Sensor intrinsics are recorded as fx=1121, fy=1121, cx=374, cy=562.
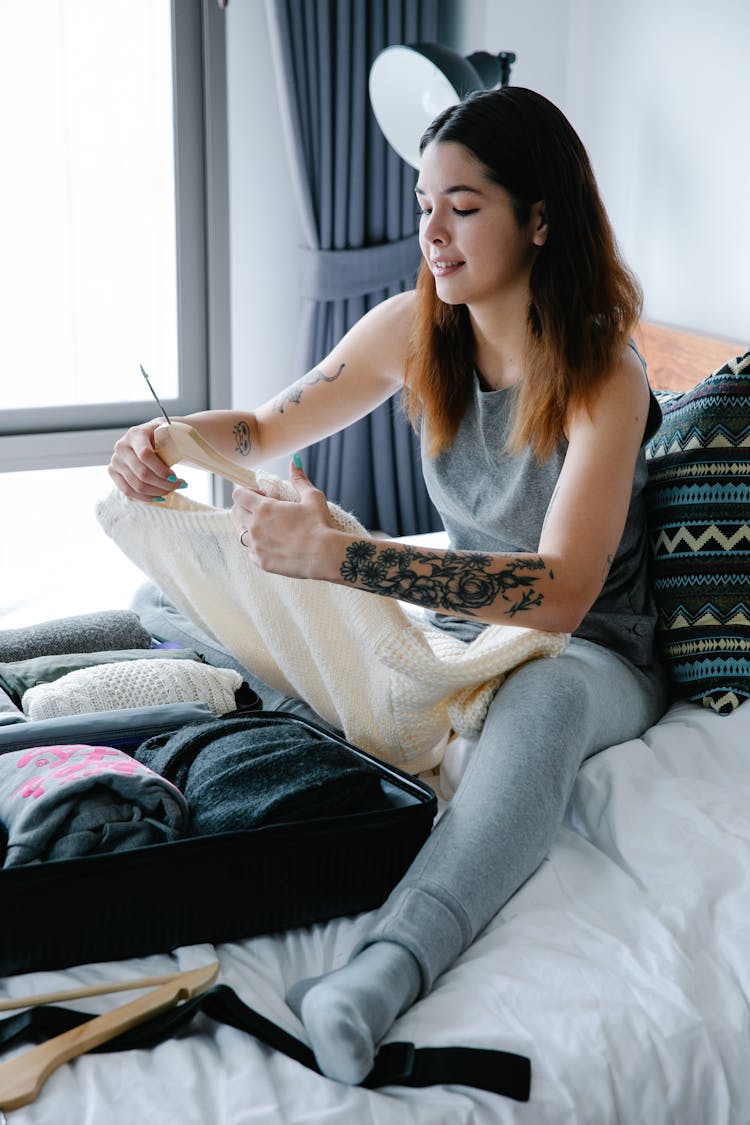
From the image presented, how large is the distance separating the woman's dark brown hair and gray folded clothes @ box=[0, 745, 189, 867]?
68 cm

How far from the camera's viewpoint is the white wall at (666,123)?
2295 mm

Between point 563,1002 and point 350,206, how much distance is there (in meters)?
2.55

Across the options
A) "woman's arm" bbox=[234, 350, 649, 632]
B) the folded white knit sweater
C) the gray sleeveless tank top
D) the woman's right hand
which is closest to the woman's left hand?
"woman's arm" bbox=[234, 350, 649, 632]

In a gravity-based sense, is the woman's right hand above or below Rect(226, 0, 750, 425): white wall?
below

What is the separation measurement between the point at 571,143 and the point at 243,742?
0.85 meters

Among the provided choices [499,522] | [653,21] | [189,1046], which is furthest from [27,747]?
[653,21]

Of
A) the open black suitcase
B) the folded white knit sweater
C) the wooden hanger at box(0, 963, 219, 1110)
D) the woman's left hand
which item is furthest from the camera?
the folded white knit sweater

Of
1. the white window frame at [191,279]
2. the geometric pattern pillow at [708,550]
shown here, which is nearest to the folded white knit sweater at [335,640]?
the geometric pattern pillow at [708,550]

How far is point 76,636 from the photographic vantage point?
152 centimetres

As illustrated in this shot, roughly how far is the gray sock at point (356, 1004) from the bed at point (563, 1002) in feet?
0.05

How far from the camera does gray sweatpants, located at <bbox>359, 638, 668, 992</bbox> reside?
103cm

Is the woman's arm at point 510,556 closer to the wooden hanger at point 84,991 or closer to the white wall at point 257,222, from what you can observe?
the wooden hanger at point 84,991

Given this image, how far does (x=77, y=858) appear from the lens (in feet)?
3.20

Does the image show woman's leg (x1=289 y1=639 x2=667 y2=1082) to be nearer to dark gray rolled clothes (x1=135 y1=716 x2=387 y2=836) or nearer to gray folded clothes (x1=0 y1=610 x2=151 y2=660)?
dark gray rolled clothes (x1=135 y1=716 x2=387 y2=836)
